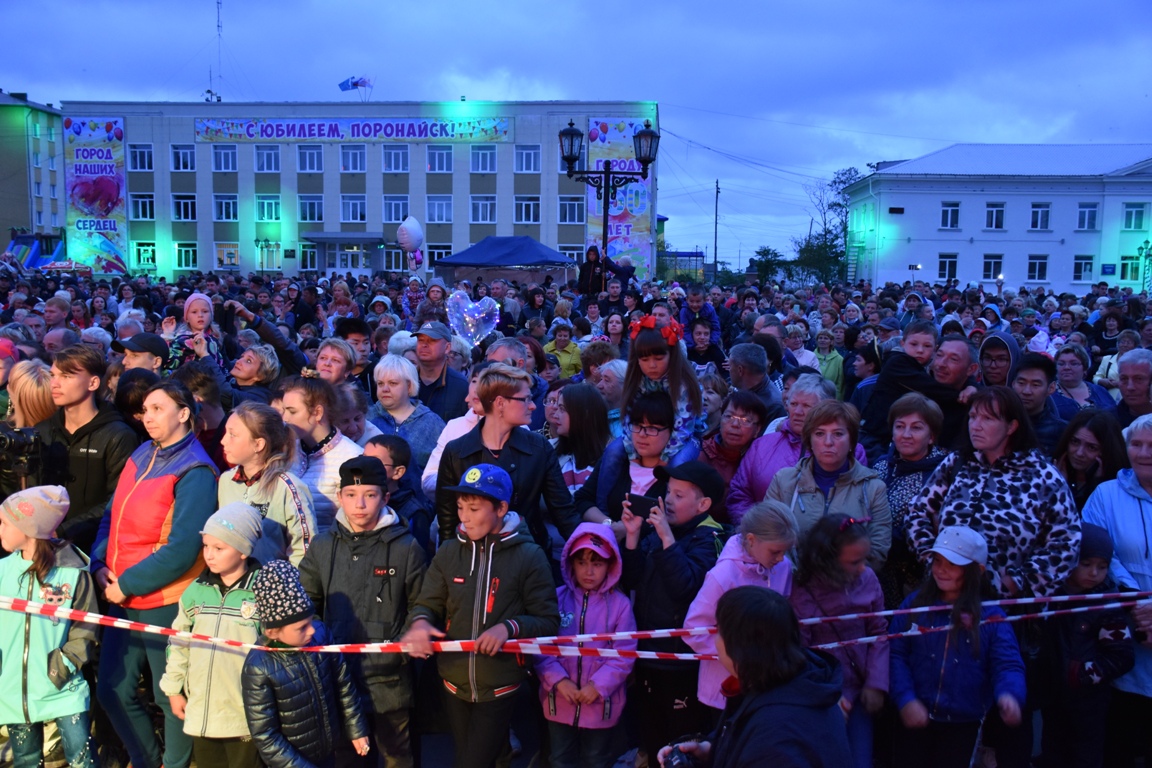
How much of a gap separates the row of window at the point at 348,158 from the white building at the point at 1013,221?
2160 cm

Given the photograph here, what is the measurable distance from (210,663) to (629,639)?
1912 mm

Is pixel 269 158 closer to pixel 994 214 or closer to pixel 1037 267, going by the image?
pixel 994 214

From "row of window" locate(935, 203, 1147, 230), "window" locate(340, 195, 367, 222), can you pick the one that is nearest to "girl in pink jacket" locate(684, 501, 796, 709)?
"window" locate(340, 195, 367, 222)

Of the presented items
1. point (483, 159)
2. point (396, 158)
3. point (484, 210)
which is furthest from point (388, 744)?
point (396, 158)

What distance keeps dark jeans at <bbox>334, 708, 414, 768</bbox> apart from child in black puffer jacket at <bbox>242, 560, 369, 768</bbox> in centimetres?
39

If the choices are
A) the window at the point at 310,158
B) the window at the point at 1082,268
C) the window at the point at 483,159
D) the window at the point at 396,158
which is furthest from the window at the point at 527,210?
the window at the point at 1082,268

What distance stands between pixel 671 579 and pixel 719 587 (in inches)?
10.3

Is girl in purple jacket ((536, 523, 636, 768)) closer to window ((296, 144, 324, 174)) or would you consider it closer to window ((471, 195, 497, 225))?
window ((471, 195, 497, 225))

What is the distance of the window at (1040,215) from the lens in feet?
170

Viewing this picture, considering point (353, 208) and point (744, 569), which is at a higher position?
point (353, 208)

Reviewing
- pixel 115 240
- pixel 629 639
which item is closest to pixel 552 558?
pixel 629 639

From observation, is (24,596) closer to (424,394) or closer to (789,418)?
(424,394)

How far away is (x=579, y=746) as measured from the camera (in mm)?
4098

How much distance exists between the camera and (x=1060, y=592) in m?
4.11
